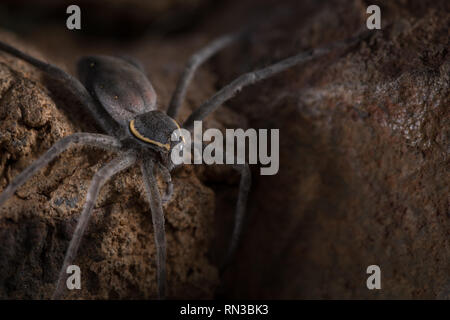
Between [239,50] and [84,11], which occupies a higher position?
[84,11]

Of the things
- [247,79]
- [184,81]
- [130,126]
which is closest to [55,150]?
[130,126]

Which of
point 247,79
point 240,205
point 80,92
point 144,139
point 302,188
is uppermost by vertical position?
point 247,79

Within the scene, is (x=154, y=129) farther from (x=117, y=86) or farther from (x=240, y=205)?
(x=240, y=205)

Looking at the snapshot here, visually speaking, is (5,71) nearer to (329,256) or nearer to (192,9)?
(329,256)
